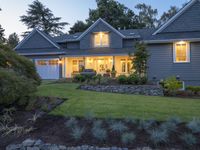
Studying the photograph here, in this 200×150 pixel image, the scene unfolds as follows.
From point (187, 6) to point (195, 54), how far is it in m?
3.42

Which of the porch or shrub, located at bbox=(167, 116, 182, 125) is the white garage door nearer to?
the porch

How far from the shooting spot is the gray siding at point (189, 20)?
64.8ft

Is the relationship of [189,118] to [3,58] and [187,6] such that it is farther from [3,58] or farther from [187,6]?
[187,6]

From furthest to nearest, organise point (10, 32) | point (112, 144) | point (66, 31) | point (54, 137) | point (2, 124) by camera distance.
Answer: point (10, 32) → point (66, 31) → point (2, 124) → point (54, 137) → point (112, 144)

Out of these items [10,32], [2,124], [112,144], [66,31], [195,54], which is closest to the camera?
[112,144]

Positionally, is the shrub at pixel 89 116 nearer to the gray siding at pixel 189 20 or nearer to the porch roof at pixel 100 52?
the gray siding at pixel 189 20

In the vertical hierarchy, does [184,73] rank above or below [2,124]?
above

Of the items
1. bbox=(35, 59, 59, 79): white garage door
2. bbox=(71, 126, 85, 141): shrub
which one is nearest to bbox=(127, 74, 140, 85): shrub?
bbox=(71, 126, 85, 141): shrub

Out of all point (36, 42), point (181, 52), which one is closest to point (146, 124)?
point (181, 52)

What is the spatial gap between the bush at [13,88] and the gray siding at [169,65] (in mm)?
12194

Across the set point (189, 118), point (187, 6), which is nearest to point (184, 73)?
point (187, 6)

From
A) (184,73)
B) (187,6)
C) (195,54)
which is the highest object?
(187,6)

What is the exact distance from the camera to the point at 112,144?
274 inches

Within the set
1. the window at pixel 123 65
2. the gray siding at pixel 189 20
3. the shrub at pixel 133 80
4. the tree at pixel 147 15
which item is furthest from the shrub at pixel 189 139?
the tree at pixel 147 15
